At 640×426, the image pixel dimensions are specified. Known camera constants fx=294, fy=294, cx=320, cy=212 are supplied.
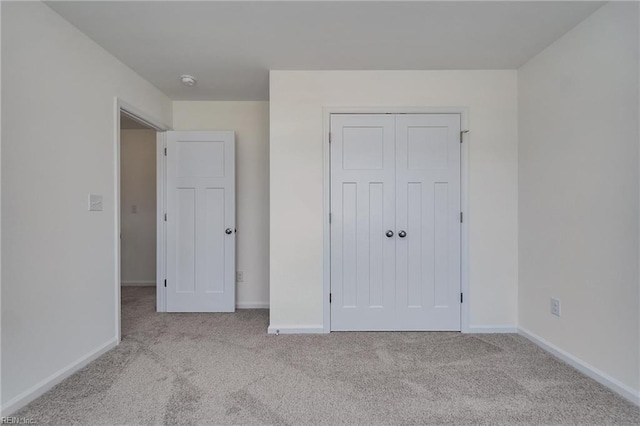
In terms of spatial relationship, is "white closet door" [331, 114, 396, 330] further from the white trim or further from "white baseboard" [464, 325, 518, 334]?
the white trim

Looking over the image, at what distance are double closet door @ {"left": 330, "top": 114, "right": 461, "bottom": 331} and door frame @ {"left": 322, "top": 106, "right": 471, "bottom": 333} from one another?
4cm

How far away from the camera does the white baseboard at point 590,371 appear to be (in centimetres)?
162

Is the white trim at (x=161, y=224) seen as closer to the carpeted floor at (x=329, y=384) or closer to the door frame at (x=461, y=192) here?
the carpeted floor at (x=329, y=384)

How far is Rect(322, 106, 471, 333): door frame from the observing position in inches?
100

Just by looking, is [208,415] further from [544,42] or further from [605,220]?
[544,42]

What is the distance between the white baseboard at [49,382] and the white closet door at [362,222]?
1772 millimetres

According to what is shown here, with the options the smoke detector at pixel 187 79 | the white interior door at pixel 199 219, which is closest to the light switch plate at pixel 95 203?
the white interior door at pixel 199 219

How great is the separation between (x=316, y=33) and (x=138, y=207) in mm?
3701

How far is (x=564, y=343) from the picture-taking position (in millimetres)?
2061

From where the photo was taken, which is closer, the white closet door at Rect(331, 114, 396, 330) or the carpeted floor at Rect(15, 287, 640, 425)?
the carpeted floor at Rect(15, 287, 640, 425)

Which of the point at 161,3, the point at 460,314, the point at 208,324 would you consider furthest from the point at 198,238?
the point at 460,314

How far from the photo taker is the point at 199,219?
3.12 m

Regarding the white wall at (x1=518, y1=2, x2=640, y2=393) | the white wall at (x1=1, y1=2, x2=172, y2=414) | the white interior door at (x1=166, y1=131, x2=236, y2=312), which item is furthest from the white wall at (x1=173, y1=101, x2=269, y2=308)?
the white wall at (x1=518, y1=2, x2=640, y2=393)

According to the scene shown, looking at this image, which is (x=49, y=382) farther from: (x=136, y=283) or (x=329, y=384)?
(x=136, y=283)
